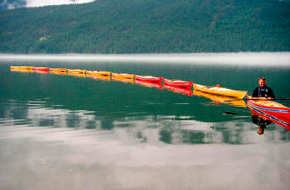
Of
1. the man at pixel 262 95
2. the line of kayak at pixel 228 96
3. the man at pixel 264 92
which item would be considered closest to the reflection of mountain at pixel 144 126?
the man at pixel 262 95

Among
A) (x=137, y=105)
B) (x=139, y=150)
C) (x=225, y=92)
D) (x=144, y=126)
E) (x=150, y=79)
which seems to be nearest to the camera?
(x=139, y=150)

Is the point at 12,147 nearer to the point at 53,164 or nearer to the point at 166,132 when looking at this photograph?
the point at 53,164

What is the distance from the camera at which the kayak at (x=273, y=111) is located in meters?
19.6

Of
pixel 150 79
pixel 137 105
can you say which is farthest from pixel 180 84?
pixel 137 105

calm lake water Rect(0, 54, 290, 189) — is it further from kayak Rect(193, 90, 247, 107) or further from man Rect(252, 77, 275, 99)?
kayak Rect(193, 90, 247, 107)

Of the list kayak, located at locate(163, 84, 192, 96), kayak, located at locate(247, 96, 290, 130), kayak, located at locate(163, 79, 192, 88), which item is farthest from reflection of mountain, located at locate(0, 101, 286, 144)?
kayak, located at locate(163, 79, 192, 88)

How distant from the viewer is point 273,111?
68.0ft

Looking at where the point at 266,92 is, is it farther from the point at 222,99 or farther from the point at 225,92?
the point at 225,92

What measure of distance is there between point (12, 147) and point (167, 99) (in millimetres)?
18959

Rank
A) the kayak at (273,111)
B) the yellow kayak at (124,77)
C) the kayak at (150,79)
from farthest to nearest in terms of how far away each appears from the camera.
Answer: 1. the yellow kayak at (124,77)
2. the kayak at (150,79)
3. the kayak at (273,111)

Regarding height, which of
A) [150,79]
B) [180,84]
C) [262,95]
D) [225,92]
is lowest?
[225,92]

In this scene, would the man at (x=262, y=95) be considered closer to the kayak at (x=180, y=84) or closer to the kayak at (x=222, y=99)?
the kayak at (x=222, y=99)

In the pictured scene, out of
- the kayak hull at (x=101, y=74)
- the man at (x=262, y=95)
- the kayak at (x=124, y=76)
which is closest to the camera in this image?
the man at (x=262, y=95)

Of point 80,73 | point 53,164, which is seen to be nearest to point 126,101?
point 53,164
